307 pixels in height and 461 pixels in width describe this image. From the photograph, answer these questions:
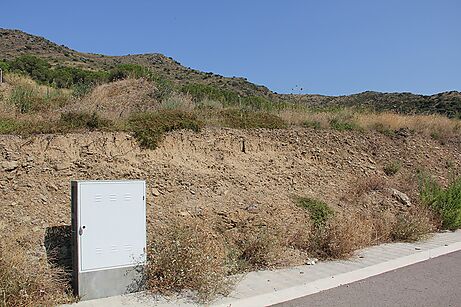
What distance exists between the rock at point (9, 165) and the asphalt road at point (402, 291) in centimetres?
522

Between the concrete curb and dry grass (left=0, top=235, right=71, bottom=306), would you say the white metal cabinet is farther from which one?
the concrete curb

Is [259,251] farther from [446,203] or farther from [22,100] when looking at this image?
[22,100]

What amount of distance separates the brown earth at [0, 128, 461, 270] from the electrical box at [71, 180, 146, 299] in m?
0.97

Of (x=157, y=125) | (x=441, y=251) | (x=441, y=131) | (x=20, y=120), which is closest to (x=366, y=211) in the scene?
(x=441, y=251)

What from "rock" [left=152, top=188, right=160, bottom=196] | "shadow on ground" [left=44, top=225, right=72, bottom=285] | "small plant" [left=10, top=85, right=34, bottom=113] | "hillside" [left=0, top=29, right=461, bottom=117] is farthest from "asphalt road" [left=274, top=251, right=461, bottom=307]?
"hillside" [left=0, top=29, right=461, bottom=117]

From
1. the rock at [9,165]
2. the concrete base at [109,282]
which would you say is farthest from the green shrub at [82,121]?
the concrete base at [109,282]

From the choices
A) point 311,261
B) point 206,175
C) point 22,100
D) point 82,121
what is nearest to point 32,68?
point 22,100

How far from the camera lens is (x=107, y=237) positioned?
6062 mm

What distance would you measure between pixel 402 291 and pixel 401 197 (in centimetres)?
572

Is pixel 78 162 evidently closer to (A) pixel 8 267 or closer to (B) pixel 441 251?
(A) pixel 8 267

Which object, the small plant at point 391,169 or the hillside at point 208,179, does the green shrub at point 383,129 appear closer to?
the hillside at point 208,179

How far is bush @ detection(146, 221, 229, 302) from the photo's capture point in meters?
6.28

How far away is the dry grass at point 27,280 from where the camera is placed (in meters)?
5.16

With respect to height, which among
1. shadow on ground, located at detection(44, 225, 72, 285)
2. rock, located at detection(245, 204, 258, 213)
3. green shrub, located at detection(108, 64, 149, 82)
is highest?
green shrub, located at detection(108, 64, 149, 82)
